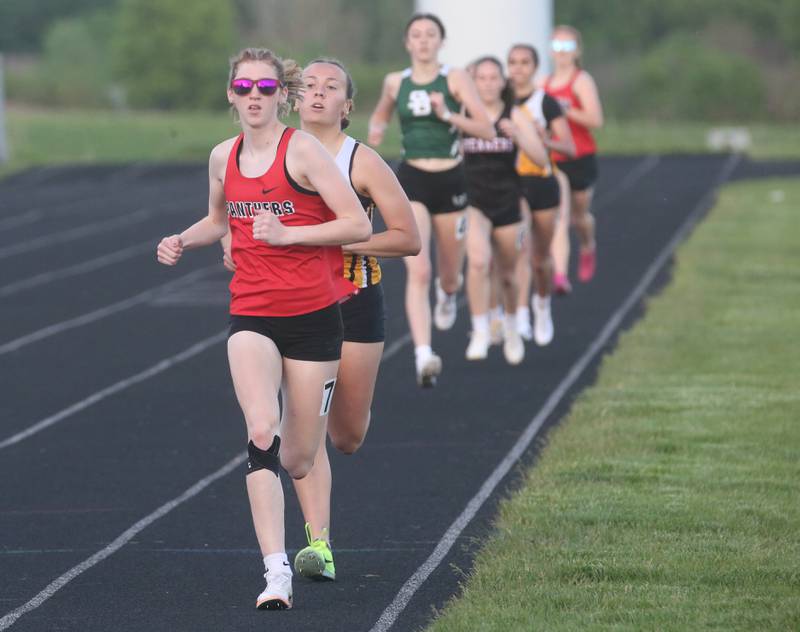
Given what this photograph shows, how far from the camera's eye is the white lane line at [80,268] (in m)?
19.1

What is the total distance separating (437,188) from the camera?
11.7 meters

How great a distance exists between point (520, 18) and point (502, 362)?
14.8 meters

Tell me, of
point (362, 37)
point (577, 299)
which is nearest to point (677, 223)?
point (577, 299)

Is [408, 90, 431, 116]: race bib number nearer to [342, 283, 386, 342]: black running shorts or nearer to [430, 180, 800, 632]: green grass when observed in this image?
[430, 180, 800, 632]: green grass

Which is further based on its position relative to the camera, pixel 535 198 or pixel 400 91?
pixel 535 198

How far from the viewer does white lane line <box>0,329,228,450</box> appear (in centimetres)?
1045

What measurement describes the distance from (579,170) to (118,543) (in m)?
8.48

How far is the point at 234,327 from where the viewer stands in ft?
20.6

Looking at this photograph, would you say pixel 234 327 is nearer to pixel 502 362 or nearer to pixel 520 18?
pixel 502 362

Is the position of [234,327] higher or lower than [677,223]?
higher

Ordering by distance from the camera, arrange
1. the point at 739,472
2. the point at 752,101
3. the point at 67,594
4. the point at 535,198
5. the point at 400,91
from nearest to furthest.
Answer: the point at 67,594 < the point at 739,472 < the point at 400,91 < the point at 535,198 < the point at 752,101

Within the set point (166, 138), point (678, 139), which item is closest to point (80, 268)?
point (166, 138)

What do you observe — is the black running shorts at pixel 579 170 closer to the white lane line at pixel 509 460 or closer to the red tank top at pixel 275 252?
the white lane line at pixel 509 460

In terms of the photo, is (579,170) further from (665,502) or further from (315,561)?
(315,561)
